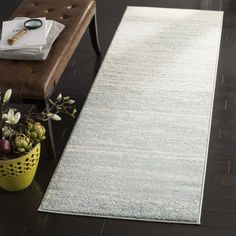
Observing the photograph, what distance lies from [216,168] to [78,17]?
3.66ft

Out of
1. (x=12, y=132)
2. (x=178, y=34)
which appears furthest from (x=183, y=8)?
(x=12, y=132)

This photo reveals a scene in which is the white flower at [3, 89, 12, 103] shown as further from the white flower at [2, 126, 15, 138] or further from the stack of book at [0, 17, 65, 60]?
the stack of book at [0, 17, 65, 60]

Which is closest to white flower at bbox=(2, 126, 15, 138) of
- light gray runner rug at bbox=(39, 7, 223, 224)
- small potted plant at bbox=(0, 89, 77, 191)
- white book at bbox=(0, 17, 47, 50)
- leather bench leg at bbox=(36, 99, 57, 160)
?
small potted plant at bbox=(0, 89, 77, 191)

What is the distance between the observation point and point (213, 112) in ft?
9.39

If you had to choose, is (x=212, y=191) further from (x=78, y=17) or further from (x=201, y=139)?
(x=78, y=17)

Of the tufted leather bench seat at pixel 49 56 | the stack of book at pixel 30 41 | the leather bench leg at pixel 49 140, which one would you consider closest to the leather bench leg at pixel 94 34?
the tufted leather bench seat at pixel 49 56

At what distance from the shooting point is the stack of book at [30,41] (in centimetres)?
255

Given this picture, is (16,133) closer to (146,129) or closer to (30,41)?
(30,41)

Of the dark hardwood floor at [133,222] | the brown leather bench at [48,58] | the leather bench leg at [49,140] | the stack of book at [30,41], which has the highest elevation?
the stack of book at [30,41]

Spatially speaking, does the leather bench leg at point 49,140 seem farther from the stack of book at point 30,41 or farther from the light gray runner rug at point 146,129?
the stack of book at point 30,41

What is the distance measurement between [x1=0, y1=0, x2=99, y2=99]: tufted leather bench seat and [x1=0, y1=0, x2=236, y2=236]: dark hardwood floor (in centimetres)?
35

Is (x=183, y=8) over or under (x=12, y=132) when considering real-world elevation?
under

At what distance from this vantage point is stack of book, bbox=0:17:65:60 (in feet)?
8.38

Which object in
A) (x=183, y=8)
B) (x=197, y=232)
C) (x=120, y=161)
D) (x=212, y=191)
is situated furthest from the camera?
(x=183, y=8)
